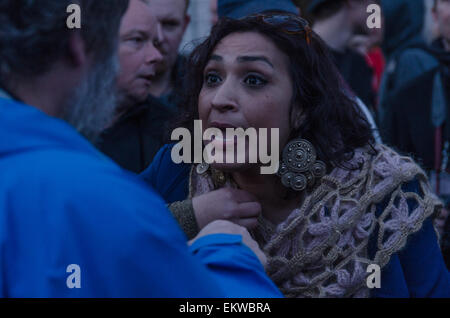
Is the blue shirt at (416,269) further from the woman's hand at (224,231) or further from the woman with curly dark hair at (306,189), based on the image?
the woman's hand at (224,231)

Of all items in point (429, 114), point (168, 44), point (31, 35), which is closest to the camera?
point (31, 35)

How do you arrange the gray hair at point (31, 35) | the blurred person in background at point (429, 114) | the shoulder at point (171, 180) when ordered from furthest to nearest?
the blurred person in background at point (429, 114) < the shoulder at point (171, 180) < the gray hair at point (31, 35)

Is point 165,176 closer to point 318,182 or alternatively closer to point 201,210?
point 201,210

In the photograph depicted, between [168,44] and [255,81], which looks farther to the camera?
[168,44]

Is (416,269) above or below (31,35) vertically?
below

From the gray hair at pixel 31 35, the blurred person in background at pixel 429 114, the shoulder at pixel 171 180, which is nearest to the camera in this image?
the gray hair at pixel 31 35

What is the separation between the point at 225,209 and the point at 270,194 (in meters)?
0.25

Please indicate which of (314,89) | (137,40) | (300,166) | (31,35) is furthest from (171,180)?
(31,35)

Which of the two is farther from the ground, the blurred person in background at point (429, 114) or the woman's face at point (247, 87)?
the blurred person in background at point (429, 114)

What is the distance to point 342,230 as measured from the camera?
7.64 ft

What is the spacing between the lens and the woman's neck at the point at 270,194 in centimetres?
241

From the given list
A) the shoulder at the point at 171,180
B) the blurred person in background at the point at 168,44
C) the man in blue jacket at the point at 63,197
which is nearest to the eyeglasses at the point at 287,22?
the shoulder at the point at 171,180

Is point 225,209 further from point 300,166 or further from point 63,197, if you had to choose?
point 63,197
